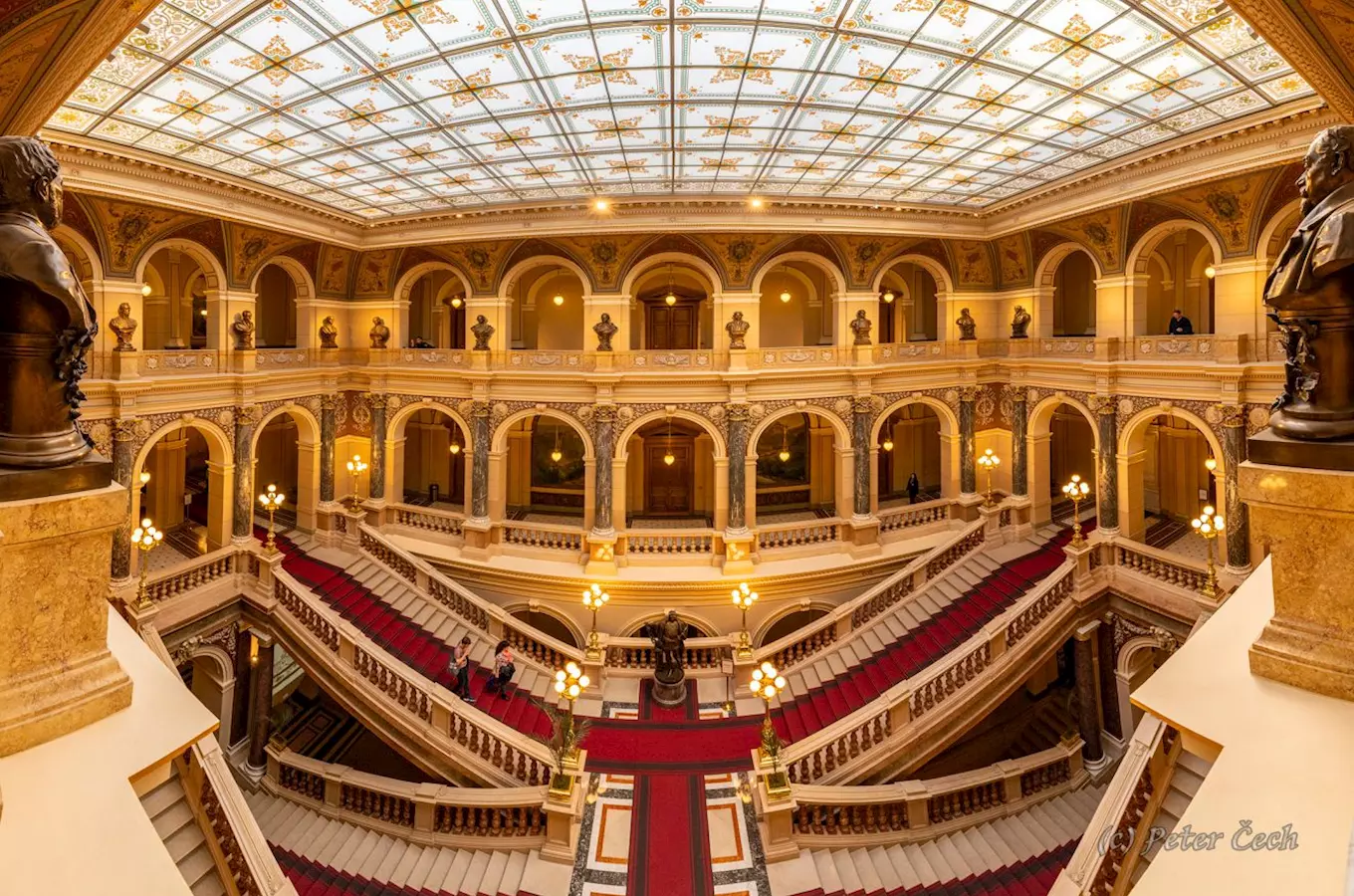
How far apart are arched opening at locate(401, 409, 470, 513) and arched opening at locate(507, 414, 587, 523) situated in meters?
2.10

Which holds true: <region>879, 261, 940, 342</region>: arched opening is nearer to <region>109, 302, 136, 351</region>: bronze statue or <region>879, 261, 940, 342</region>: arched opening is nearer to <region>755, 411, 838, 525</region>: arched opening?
<region>755, 411, 838, 525</region>: arched opening

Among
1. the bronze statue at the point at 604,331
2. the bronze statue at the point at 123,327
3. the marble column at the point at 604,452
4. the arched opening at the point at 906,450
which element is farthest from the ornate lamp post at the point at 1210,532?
the bronze statue at the point at 123,327

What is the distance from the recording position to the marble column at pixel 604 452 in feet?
59.1

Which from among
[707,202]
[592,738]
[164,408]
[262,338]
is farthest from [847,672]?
[262,338]

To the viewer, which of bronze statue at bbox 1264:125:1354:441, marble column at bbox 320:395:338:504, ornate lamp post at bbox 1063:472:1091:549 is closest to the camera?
bronze statue at bbox 1264:125:1354:441

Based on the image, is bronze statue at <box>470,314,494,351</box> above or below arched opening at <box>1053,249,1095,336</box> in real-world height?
below

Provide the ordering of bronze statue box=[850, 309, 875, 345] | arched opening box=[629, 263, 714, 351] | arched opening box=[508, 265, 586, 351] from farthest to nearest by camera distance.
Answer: arched opening box=[508, 265, 586, 351]
arched opening box=[629, 263, 714, 351]
bronze statue box=[850, 309, 875, 345]

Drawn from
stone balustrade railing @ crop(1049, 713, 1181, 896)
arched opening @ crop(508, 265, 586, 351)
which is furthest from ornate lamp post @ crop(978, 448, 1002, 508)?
stone balustrade railing @ crop(1049, 713, 1181, 896)

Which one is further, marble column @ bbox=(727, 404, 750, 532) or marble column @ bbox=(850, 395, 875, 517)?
marble column @ bbox=(850, 395, 875, 517)

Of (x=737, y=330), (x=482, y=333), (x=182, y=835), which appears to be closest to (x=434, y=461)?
(x=482, y=333)

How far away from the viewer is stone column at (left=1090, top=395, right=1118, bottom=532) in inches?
645

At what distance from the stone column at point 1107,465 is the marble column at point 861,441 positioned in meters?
5.64

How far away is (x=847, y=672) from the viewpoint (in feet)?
49.5

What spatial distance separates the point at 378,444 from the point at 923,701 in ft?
53.7
